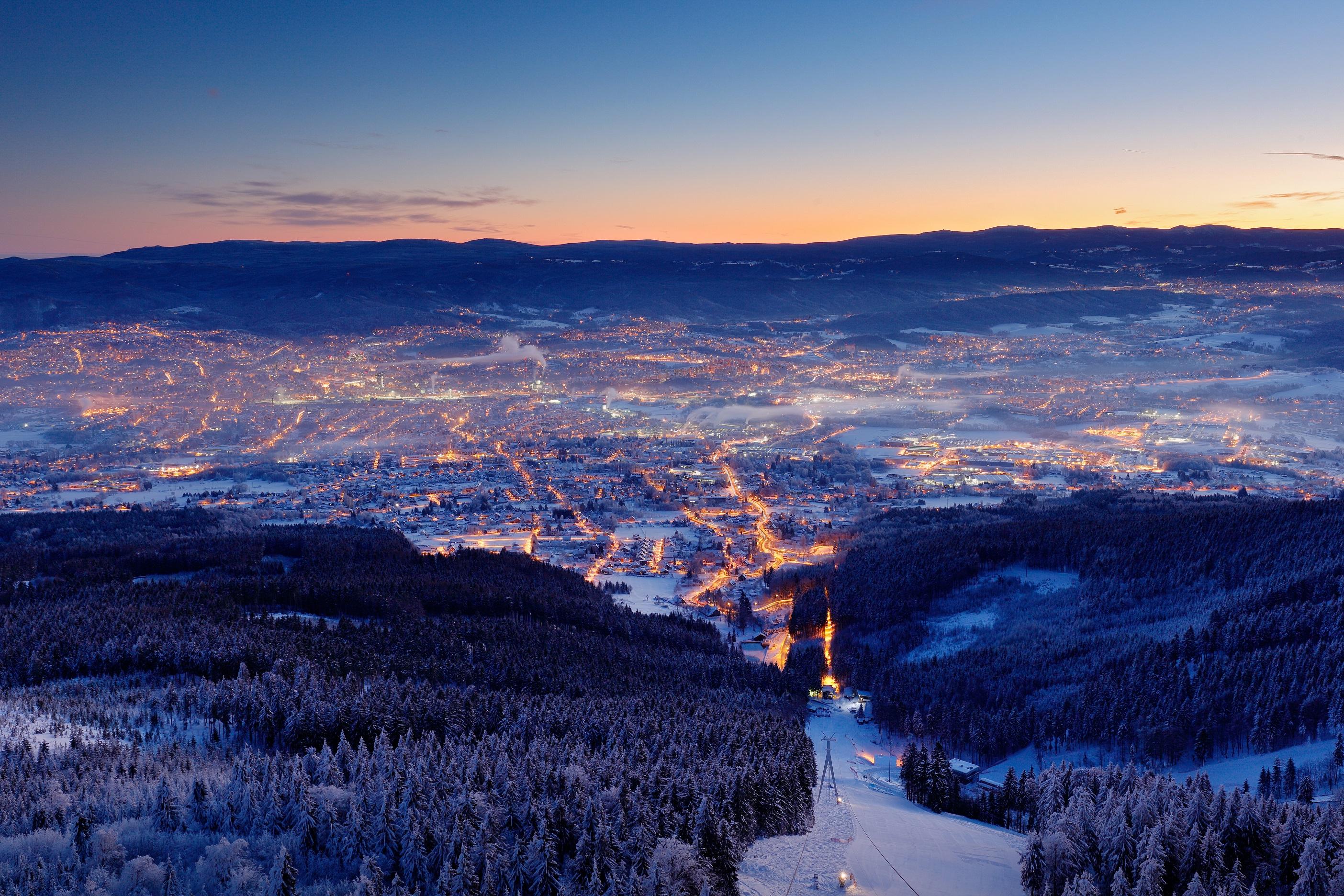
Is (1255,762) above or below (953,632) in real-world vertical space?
above

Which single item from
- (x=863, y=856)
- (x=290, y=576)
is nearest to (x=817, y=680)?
(x=863, y=856)

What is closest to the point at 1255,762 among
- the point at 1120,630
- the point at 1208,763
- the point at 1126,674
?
the point at 1208,763

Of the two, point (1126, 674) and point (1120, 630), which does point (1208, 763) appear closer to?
point (1126, 674)

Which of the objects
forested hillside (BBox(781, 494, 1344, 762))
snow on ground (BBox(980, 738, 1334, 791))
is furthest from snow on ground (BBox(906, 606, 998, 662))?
snow on ground (BBox(980, 738, 1334, 791))

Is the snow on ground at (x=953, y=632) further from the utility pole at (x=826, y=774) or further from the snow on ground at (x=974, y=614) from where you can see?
the utility pole at (x=826, y=774)

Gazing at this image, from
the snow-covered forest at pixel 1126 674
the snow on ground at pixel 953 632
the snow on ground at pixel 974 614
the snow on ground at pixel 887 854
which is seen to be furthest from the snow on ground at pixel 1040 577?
the snow on ground at pixel 887 854

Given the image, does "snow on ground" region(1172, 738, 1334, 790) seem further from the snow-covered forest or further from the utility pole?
the utility pole
